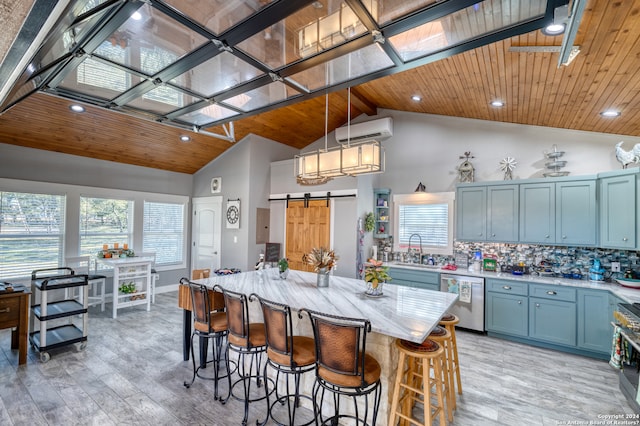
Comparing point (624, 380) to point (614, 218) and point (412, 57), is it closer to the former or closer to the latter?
point (614, 218)

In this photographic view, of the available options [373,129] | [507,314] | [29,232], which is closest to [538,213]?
[507,314]

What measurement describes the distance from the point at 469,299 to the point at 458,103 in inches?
116

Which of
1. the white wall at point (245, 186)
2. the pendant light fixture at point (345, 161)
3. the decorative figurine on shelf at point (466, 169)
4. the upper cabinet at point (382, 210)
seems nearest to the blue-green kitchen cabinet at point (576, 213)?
the decorative figurine on shelf at point (466, 169)

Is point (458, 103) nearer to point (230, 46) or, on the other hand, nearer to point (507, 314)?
point (507, 314)

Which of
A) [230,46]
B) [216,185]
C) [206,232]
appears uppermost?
[230,46]

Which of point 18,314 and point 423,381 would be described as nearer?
point 423,381

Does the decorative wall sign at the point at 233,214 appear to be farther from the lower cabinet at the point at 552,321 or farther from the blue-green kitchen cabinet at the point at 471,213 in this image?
the lower cabinet at the point at 552,321

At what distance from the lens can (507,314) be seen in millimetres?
4219

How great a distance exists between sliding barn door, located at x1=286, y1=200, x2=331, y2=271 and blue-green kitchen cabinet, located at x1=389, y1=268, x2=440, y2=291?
1.36 metres

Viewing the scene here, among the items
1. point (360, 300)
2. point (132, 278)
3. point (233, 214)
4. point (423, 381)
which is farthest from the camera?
point (233, 214)

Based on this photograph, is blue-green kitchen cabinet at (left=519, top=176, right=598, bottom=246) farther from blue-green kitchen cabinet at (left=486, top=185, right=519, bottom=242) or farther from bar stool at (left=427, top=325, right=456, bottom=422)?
bar stool at (left=427, top=325, right=456, bottom=422)

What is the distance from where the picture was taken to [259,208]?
6207mm

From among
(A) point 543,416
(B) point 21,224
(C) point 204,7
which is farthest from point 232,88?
(B) point 21,224

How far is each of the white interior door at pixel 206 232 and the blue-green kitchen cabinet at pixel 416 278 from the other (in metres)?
3.80
